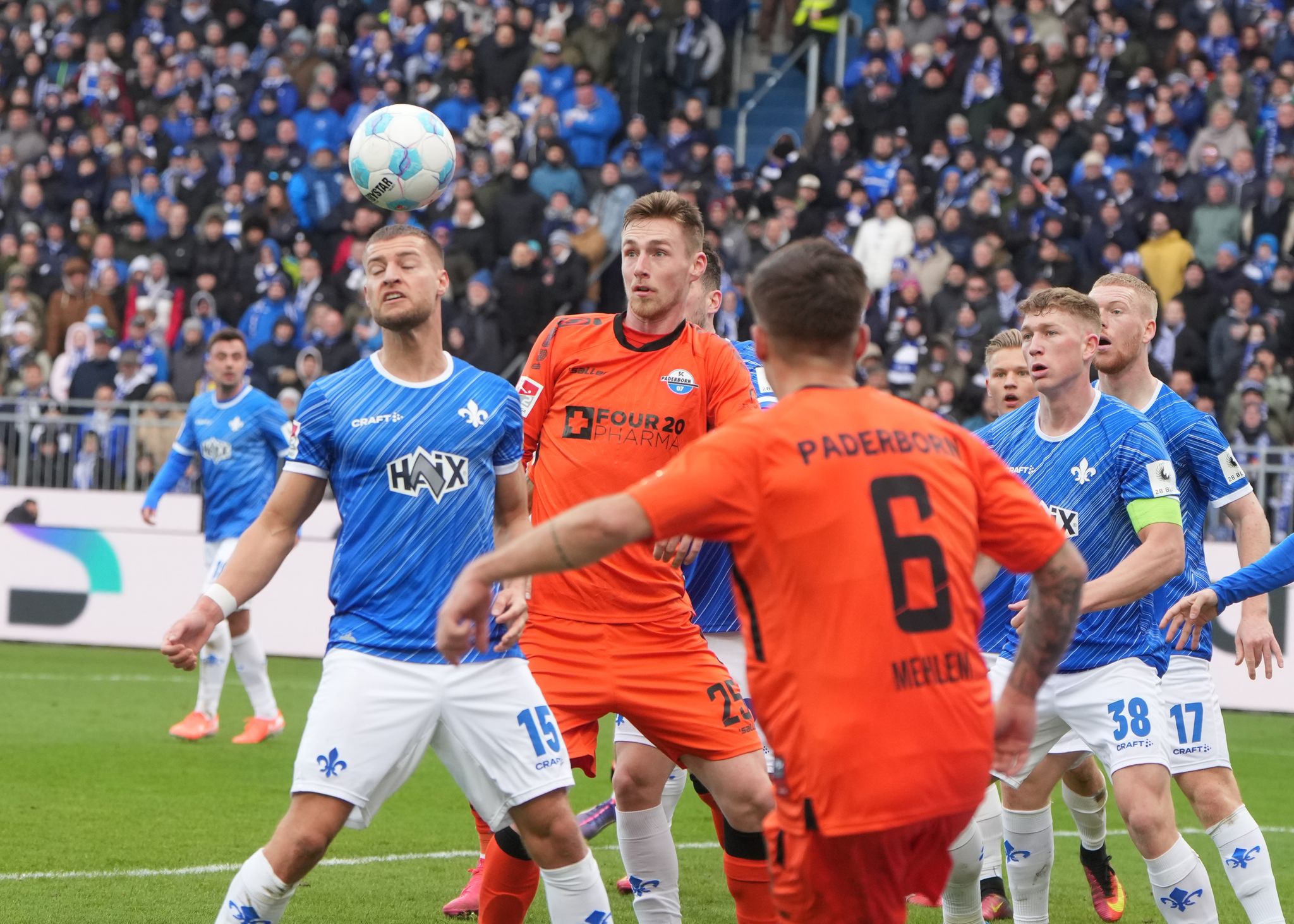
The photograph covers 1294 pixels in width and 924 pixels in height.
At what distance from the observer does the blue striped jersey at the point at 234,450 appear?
12570 millimetres

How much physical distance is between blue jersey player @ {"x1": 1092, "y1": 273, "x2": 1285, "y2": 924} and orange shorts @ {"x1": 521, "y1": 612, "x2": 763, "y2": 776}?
1.76 metres

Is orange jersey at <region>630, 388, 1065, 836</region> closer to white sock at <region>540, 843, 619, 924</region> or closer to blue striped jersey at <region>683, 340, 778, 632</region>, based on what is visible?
white sock at <region>540, 843, 619, 924</region>

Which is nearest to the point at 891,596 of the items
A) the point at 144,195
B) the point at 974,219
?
the point at 974,219

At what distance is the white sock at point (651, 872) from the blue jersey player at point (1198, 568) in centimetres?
195

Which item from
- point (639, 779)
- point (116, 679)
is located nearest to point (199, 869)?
point (639, 779)

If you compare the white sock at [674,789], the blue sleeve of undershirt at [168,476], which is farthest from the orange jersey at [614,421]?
the blue sleeve of undershirt at [168,476]

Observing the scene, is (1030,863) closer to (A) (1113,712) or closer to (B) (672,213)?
(A) (1113,712)

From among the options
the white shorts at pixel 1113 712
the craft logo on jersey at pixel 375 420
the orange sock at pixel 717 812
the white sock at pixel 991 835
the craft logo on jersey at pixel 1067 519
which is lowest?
the white sock at pixel 991 835

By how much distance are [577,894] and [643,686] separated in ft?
3.08

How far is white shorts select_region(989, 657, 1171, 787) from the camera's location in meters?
6.16

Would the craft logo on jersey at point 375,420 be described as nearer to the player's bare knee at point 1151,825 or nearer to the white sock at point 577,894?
the white sock at point 577,894

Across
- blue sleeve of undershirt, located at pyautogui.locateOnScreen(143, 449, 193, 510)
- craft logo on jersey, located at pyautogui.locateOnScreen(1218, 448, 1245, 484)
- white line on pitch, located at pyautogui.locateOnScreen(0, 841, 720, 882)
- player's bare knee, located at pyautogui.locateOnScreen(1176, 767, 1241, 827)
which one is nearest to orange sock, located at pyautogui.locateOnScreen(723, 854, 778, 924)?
player's bare knee, located at pyautogui.locateOnScreen(1176, 767, 1241, 827)

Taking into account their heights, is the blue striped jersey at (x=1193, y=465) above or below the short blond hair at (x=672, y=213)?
below

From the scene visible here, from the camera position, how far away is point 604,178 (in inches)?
799
